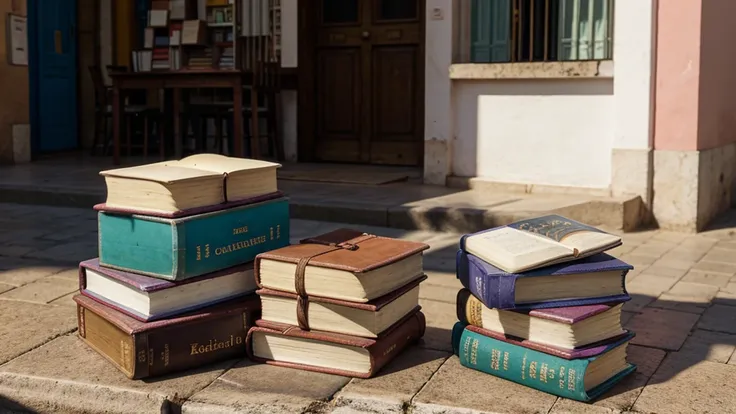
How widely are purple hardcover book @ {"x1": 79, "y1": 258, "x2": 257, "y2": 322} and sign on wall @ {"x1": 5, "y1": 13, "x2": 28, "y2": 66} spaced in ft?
24.2

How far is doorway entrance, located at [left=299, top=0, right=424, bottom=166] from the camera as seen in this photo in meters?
9.41

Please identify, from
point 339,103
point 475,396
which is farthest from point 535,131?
point 475,396

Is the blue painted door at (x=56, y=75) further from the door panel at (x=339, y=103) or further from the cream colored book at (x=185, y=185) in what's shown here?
the cream colored book at (x=185, y=185)

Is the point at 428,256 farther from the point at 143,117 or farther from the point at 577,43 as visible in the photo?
the point at 143,117

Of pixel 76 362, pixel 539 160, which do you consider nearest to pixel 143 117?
pixel 539 160

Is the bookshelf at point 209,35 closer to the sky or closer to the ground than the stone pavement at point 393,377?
closer to the sky

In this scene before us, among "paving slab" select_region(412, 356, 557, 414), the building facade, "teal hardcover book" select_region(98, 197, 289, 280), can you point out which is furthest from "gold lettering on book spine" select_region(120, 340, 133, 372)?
the building facade

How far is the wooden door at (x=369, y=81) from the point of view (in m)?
9.40

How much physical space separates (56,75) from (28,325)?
8.34 m

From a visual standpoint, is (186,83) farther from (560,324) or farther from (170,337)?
(560,324)

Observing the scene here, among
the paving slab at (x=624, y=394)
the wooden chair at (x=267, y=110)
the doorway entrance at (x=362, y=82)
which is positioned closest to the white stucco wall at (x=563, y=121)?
the doorway entrance at (x=362, y=82)

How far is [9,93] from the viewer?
10102 mm

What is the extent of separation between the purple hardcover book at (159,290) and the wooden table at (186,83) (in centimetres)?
496

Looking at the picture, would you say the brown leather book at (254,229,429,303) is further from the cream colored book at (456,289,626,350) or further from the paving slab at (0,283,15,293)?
the paving slab at (0,283,15,293)
